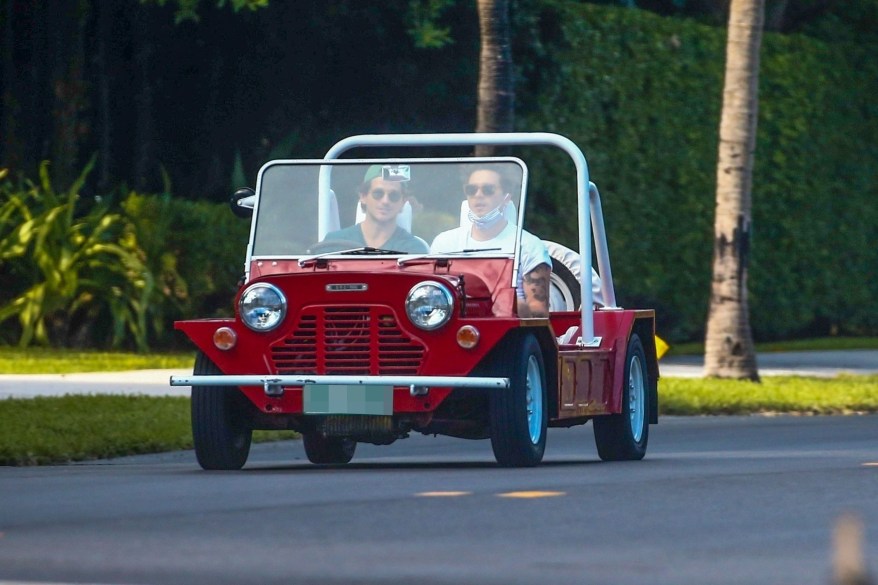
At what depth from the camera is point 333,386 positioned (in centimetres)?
1107

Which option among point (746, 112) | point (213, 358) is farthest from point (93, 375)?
point (213, 358)

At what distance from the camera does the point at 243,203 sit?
12492mm

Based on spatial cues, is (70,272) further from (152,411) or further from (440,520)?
(440,520)

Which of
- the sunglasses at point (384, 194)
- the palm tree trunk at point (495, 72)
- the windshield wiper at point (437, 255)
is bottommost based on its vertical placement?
the windshield wiper at point (437, 255)

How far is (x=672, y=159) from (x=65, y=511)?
58.8ft

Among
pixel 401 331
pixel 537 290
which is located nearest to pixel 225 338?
pixel 401 331

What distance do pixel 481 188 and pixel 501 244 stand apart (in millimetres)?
350

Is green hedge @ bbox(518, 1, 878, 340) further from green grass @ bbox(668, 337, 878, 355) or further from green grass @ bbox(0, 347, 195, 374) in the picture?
green grass @ bbox(0, 347, 195, 374)

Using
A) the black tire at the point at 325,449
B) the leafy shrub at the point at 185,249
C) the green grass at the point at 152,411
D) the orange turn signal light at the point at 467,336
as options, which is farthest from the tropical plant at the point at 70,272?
the orange turn signal light at the point at 467,336

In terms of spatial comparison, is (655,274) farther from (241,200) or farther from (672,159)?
(241,200)

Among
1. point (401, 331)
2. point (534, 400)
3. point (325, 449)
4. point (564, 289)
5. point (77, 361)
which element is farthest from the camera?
point (77, 361)

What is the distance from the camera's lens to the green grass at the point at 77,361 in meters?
19.5

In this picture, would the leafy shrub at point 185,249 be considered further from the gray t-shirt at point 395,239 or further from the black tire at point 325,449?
the gray t-shirt at point 395,239

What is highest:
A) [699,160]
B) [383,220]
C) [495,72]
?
[495,72]
